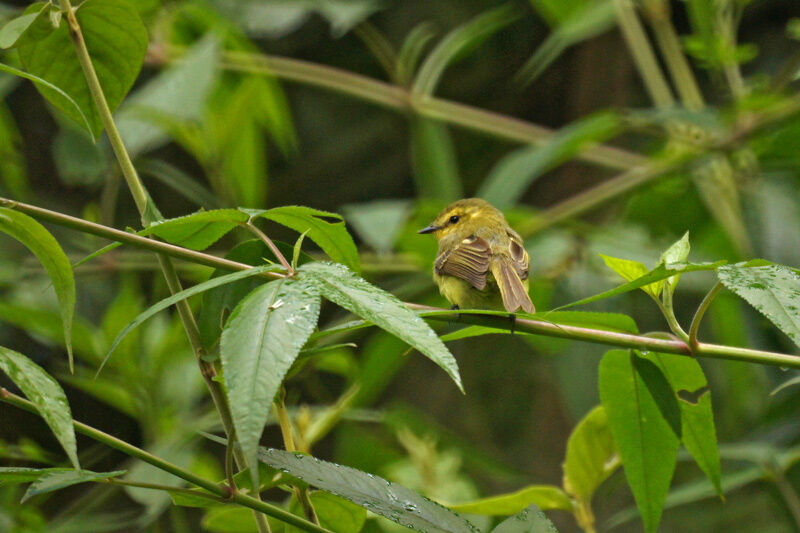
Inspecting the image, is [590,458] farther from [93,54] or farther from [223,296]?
[93,54]

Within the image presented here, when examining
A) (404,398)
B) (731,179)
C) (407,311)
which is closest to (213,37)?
(731,179)

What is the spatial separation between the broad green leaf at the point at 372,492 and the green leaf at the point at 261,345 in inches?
7.2

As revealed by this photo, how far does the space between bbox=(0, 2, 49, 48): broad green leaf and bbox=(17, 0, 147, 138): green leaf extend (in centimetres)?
4

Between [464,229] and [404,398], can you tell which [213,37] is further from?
[404,398]

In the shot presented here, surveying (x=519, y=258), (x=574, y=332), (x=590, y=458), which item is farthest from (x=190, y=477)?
(x=519, y=258)

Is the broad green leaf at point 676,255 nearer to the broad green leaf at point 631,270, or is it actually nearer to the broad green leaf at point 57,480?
the broad green leaf at point 631,270

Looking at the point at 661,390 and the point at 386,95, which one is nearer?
the point at 661,390

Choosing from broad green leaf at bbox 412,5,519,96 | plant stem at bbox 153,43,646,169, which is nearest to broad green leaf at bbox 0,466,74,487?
plant stem at bbox 153,43,646,169

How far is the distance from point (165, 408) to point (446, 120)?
1385mm

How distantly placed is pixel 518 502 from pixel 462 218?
1.39 metres

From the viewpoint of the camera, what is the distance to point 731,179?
2920 mm

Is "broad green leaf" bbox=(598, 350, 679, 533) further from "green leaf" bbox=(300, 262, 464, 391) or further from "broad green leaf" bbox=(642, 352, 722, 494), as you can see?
"green leaf" bbox=(300, 262, 464, 391)

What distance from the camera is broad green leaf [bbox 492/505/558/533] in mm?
998

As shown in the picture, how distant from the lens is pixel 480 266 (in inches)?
83.2
